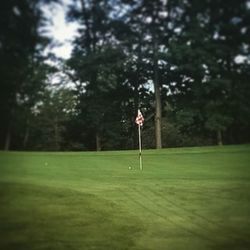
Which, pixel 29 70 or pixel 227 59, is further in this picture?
pixel 227 59

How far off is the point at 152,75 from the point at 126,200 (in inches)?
40.2

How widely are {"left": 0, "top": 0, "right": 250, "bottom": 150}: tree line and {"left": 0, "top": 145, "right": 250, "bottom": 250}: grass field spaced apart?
173mm

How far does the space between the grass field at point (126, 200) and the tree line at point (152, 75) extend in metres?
0.17

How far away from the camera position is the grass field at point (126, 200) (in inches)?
147

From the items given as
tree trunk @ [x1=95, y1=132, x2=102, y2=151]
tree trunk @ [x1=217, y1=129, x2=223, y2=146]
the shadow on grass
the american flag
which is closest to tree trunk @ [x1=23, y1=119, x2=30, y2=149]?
the shadow on grass

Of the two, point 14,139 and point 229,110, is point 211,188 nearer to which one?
point 229,110

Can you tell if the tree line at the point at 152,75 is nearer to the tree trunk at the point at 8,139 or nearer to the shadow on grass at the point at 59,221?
the tree trunk at the point at 8,139

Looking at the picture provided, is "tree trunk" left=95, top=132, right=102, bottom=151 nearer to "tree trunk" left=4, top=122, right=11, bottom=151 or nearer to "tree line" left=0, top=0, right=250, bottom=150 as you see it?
"tree line" left=0, top=0, right=250, bottom=150

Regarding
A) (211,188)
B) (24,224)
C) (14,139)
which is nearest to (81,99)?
(14,139)

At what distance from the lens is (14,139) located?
3705 millimetres

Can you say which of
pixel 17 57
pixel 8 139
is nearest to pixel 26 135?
pixel 8 139

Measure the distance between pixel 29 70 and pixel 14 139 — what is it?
0.49 meters

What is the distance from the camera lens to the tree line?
386cm

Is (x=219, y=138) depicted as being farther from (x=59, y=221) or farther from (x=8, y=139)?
(x=8, y=139)
